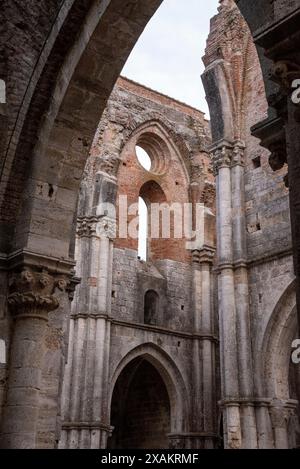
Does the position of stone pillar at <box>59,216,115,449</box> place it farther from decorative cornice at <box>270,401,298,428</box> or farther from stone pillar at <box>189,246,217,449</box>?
decorative cornice at <box>270,401,298,428</box>

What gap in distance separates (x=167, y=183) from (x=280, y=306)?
894cm

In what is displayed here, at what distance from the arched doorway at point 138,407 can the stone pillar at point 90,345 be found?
3032 millimetres

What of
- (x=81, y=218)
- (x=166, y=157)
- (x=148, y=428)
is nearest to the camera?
(x=81, y=218)

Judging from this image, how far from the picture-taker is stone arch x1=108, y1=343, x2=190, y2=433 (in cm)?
1795

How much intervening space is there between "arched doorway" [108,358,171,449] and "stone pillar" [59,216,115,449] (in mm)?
3032

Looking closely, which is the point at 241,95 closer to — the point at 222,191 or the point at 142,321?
the point at 222,191

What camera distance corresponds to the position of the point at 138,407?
65.4 ft

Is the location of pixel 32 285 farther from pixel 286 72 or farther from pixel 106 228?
pixel 106 228

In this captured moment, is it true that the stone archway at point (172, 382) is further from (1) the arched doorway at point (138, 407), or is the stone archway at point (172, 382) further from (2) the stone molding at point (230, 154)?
(2) the stone molding at point (230, 154)

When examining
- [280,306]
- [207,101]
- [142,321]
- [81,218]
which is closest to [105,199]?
[81,218]

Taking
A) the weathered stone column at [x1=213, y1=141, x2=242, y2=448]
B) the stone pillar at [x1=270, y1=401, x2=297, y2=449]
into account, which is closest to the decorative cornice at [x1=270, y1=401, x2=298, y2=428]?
the stone pillar at [x1=270, y1=401, x2=297, y2=449]

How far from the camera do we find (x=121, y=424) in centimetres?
1997

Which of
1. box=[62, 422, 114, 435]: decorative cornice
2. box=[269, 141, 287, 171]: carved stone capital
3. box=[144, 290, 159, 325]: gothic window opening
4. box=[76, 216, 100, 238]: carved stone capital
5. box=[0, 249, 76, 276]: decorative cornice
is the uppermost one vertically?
box=[76, 216, 100, 238]: carved stone capital

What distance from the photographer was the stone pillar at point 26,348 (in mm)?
5508
